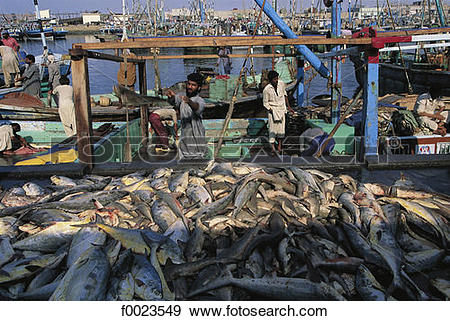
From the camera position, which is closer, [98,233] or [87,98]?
[98,233]

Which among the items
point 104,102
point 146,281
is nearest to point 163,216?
point 146,281

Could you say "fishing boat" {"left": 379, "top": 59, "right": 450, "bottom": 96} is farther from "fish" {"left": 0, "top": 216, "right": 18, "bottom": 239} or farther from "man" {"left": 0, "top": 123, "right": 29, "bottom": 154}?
"fish" {"left": 0, "top": 216, "right": 18, "bottom": 239}

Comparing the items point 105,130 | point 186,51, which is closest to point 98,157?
point 105,130

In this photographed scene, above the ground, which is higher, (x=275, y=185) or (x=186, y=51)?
(x=186, y=51)

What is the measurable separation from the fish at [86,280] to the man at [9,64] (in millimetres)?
15017

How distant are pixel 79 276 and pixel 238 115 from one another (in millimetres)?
11100

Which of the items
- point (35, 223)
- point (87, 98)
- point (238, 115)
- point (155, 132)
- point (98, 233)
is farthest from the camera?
point (238, 115)

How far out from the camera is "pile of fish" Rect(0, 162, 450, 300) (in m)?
2.95

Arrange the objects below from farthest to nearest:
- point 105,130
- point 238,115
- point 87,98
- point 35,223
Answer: point 238,115
point 105,130
point 87,98
point 35,223

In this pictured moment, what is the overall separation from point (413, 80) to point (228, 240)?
59.2ft

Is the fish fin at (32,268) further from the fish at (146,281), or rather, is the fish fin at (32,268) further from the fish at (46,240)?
the fish at (146,281)

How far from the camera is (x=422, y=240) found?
3.69 metres

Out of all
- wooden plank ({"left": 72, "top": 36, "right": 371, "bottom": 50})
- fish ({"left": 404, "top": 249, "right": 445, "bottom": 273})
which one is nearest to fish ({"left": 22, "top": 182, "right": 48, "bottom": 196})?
wooden plank ({"left": 72, "top": 36, "right": 371, "bottom": 50})

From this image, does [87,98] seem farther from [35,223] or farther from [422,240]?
[422,240]
